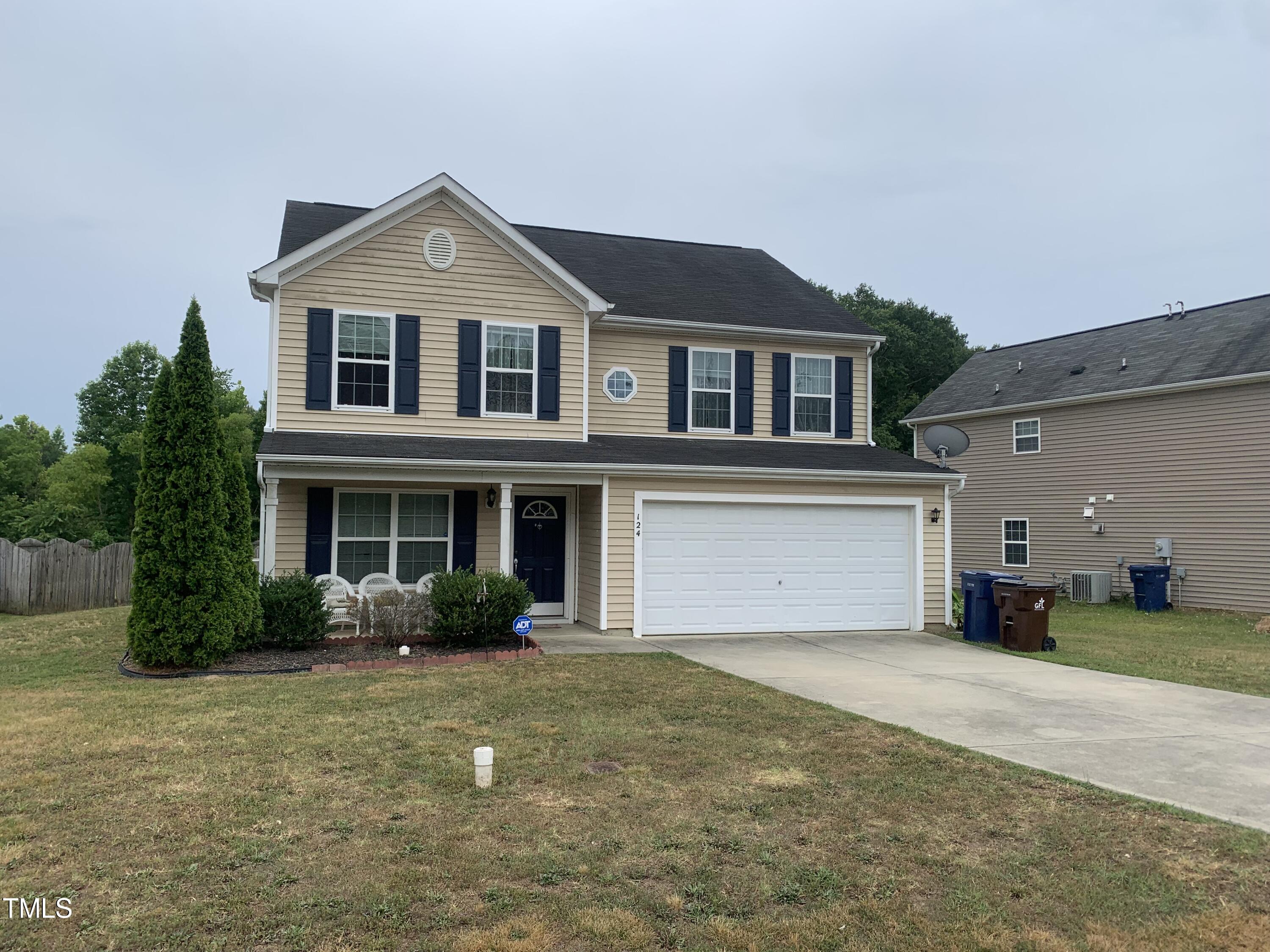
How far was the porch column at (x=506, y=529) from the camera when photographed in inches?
494

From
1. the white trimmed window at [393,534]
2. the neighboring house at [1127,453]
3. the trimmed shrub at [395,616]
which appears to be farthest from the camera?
the neighboring house at [1127,453]

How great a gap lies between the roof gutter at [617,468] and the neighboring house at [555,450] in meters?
0.04

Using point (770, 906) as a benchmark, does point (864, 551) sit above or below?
above

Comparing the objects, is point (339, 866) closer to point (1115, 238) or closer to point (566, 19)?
point (566, 19)

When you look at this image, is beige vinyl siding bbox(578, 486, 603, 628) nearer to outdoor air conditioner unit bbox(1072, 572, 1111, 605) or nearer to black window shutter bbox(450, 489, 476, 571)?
black window shutter bbox(450, 489, 476, 571)

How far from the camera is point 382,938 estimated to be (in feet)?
11.9

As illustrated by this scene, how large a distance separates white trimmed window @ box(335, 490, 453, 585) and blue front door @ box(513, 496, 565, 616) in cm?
128

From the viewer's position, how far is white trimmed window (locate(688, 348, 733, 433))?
15.4 m

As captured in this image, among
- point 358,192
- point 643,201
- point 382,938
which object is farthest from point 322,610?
point 643,201

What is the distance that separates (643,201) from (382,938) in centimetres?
3544

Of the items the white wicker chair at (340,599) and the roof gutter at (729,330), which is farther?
the roof gutter at (729,330)

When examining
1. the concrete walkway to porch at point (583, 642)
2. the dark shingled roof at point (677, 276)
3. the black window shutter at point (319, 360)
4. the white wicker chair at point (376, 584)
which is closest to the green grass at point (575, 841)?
the concrete walkway to porch at point (583, 642)

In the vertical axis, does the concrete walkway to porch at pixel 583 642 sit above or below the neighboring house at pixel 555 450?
below

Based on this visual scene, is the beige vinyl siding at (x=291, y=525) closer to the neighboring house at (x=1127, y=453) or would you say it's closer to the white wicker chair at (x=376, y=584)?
the white wicker chair at (x=376, y=584)
